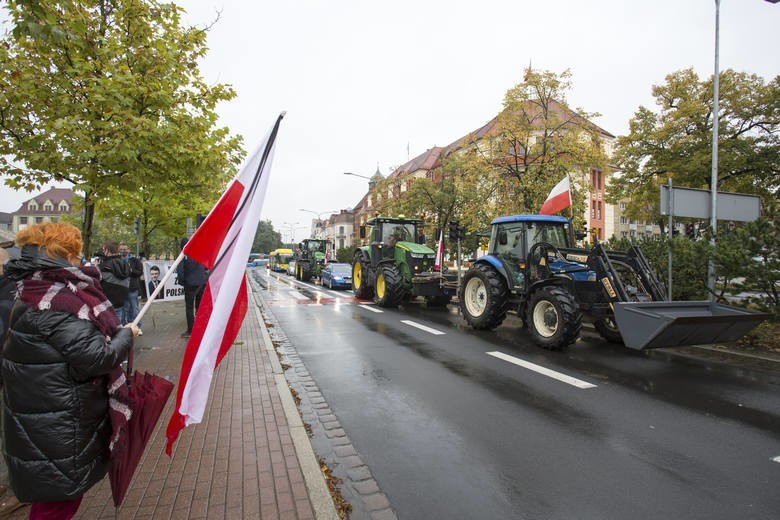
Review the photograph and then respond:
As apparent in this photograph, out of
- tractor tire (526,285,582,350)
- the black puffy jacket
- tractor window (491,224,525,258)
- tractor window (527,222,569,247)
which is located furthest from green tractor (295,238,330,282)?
the black puffy jacket

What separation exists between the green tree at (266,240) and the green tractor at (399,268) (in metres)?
111

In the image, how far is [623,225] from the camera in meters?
63.1

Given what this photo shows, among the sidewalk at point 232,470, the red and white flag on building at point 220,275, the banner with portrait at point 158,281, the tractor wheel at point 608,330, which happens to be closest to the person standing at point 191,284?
the banner with portrait at point 158,281

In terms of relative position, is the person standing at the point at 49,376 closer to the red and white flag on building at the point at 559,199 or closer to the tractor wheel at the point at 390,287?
the red and white flag on building at the point at 559,199

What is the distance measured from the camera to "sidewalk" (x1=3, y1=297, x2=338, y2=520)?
277 centimetres

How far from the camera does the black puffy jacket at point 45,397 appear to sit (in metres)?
2.01

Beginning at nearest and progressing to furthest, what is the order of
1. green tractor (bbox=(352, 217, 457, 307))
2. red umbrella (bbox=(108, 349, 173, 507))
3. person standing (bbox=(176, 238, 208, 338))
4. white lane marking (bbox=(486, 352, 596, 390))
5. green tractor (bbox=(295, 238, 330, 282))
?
red umbrella (bbox=(108, 349, 173, 507)) < white lane marking (bbox=(486, 352, 596, 390)) < person standing (bbox=(176, 238, 208, 338)) < green tractor (bbox=(352, 217, 457, 307)) < green tractor (bbox=(295, 238, 330, 282))

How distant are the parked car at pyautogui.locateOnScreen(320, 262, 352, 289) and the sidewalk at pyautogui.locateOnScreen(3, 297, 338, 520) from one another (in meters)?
16.5

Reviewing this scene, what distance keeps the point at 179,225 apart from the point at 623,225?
62133mm

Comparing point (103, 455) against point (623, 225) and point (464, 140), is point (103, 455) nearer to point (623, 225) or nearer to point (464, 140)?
point (464, 140)

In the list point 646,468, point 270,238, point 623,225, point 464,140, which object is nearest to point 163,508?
point 646,468

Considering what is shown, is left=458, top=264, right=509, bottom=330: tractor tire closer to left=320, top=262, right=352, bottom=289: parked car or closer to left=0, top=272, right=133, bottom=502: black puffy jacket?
left=0, top=272, right=133, bottom=502: black puffy jacket

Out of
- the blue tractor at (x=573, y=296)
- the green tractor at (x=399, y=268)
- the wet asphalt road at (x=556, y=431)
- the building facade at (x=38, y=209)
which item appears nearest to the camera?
the wet asphalt road at (x=556, y=431)

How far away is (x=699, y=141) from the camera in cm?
2395
